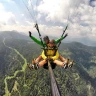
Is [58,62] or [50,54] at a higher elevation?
[50,54]

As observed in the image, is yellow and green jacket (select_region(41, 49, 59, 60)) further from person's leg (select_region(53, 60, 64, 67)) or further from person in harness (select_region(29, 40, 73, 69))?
person's leg (select_region(53, 60, 64, 67))

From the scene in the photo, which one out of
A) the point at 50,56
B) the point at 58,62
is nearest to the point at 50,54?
the point at 50,56

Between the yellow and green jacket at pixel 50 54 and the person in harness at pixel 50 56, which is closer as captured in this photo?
the person in harness at pixel 50 56

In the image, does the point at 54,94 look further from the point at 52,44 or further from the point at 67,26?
the point at 67,26

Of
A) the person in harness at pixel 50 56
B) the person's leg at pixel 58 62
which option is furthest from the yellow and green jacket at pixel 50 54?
the person's leg at pixel 58 62

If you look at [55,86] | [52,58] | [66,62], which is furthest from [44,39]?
[55,86]

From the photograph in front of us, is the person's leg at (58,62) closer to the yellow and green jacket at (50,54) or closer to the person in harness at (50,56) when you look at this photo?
the person in harness at (50,56)

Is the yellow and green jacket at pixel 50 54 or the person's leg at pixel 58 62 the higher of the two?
the yellow and green jacket at pixel 50 54

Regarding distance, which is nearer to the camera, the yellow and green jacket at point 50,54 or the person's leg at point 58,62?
the person's leg at point 58,62

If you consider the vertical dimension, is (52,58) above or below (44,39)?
below

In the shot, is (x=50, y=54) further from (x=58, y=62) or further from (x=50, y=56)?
(x=58, y=62)

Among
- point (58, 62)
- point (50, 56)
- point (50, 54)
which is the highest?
point (50, 54)
